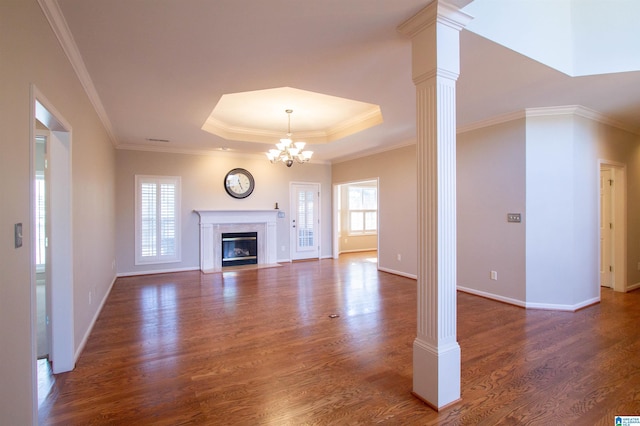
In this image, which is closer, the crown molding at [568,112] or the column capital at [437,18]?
the column capital at [437,18]

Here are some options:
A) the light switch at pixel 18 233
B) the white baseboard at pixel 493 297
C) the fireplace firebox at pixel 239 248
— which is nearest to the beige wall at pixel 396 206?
the white baseboard at pixel 493 297

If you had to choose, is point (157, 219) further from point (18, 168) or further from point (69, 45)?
point (18, 168)

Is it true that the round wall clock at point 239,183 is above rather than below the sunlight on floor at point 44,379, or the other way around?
above

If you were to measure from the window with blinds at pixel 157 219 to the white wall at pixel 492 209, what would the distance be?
559 centimetres

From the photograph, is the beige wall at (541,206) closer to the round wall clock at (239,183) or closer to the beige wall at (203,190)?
the beige wall at (203,190)

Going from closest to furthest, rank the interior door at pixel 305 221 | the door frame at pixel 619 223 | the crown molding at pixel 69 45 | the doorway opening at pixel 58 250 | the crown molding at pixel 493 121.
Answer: the crown molding at pixel 69 45 → the doorway opening at pixel 58 250 → the crown molding at pixel 493 121 → the door frame at pixel 619 223 → the interior door at pixel 305 221

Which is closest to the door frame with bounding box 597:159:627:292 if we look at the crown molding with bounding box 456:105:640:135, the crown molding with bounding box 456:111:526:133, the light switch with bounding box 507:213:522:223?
the crown molding with bounding box 456:105:640:135

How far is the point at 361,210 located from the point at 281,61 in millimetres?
7824

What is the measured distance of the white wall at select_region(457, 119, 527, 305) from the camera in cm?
433

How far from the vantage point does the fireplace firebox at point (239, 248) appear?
23.9 feet

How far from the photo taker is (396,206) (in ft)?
21.2

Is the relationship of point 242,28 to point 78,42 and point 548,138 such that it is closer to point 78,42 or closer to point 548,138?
point 78,42

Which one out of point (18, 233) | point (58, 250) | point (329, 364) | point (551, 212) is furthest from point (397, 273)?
point (18, 233)

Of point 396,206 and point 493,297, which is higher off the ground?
point 396,206
